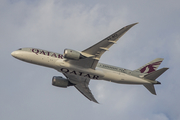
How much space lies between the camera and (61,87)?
5806 cm

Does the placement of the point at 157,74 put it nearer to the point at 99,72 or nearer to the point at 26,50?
the point at 99,72

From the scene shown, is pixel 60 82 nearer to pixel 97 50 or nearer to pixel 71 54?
pixel 71 54

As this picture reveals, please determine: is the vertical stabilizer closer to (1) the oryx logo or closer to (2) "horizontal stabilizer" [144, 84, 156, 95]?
(1) the oryx logo

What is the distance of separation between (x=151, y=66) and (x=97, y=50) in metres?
16.9

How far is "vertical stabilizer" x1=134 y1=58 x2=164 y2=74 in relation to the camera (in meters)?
56.0

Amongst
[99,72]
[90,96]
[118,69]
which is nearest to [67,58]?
[99,72]

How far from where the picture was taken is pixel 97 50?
45.9 meters

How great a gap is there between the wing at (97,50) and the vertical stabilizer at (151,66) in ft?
42.9

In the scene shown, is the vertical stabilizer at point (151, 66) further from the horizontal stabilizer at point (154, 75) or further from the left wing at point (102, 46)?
the left wing at point (102, 46)

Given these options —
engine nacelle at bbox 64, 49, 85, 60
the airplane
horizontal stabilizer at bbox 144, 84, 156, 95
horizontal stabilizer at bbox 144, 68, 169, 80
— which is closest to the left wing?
the airplane

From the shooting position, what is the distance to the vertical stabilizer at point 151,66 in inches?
2206

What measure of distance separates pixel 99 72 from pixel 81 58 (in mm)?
4929

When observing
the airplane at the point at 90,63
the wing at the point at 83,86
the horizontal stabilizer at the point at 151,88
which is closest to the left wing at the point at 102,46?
the airplane at the point at 90,63

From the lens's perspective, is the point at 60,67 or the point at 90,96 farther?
the point at 90,96
